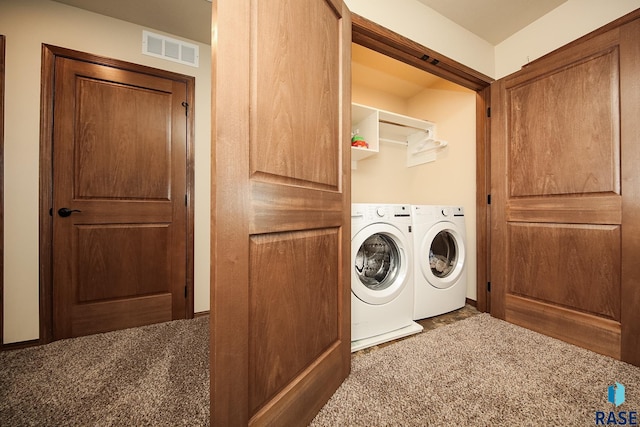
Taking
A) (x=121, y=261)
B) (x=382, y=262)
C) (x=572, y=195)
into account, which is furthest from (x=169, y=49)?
(x=572, y=195)

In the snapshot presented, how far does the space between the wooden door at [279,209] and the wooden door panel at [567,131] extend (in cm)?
148

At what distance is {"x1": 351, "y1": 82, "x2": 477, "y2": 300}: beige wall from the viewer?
2340mm

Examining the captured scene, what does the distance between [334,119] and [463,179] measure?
1863mm

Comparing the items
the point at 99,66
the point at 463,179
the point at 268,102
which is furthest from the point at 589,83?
the point at 99,66

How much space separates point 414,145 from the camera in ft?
9.61

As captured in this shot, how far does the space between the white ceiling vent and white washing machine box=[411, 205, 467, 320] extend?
7.37 feet

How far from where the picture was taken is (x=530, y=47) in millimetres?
1916

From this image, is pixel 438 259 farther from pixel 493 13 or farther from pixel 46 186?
pixel 46 186

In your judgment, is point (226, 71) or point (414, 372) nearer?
point (226, 71)

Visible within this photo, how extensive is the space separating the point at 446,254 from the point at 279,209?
77.3 inches

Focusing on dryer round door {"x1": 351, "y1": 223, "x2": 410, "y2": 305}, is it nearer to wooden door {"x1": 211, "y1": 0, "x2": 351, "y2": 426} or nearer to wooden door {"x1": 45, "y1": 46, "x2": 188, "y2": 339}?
wooden door {"x1": 211, "y1": 0, "x2": 351, "y2": 426}

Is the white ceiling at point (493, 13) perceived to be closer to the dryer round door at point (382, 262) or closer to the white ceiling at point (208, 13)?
the white ceiling at point (208, 13)

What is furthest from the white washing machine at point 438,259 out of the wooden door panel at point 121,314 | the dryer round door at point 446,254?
the wooden door panel at point 121,314

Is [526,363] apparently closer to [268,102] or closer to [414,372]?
[414,372]
